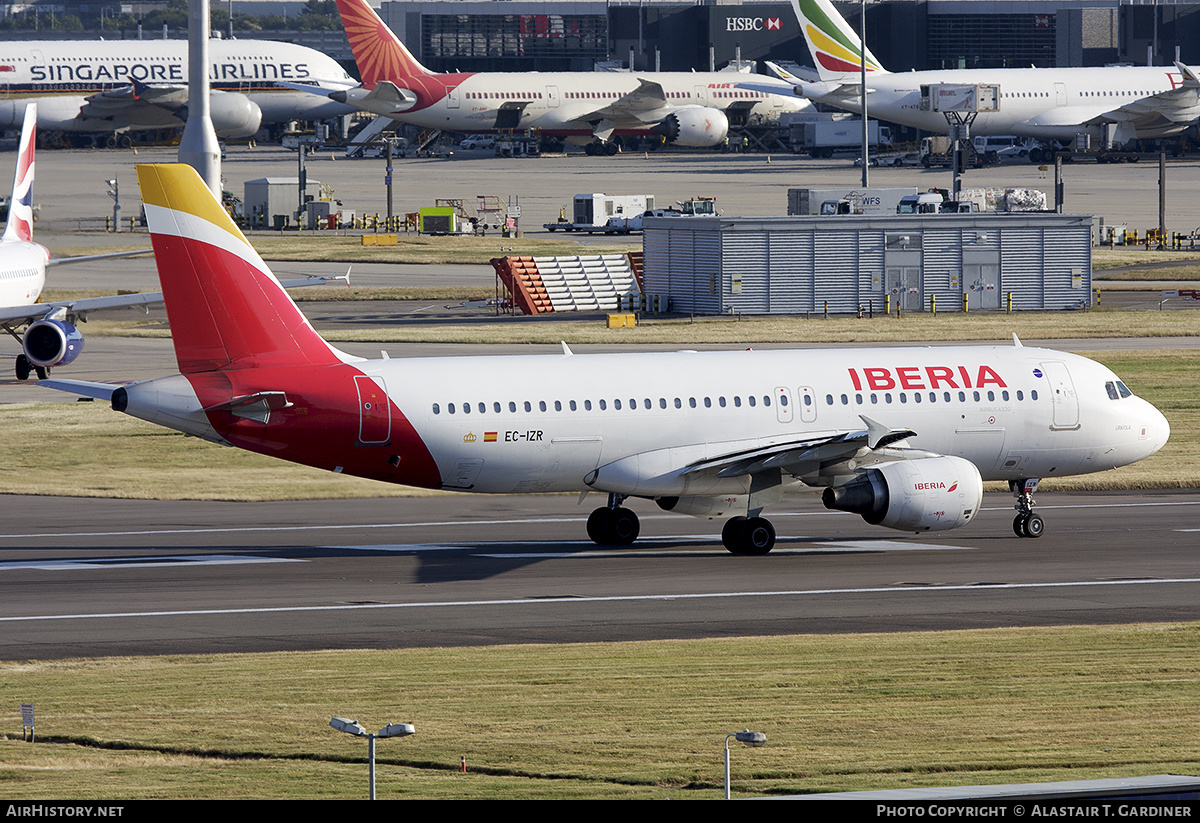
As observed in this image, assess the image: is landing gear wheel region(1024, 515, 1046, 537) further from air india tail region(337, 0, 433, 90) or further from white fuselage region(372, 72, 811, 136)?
white fuselage region(372, 72, 811, 136)

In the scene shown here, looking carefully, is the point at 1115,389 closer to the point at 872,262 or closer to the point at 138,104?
the point at 872,262

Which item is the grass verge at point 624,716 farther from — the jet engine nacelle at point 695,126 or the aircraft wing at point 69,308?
the jet engine nacelle at point 695,126

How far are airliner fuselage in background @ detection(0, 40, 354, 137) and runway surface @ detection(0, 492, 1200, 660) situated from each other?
11816 centimetres

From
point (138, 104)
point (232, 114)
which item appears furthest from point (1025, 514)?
point (138, 104)

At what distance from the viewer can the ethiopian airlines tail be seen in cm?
13438

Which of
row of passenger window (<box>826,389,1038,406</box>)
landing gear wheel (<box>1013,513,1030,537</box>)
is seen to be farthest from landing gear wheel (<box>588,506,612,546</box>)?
landing gear wheel (<box>1013,513,1030,537</box>)

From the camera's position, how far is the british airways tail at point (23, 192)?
65188mm

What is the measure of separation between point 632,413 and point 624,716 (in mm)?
14537

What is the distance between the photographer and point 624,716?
20344 mm

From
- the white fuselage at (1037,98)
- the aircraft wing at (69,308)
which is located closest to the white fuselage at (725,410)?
the aircraft wing at (69,308)

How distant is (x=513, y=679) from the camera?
23062 millimetres

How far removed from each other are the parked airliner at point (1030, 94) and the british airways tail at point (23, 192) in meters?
82.6
